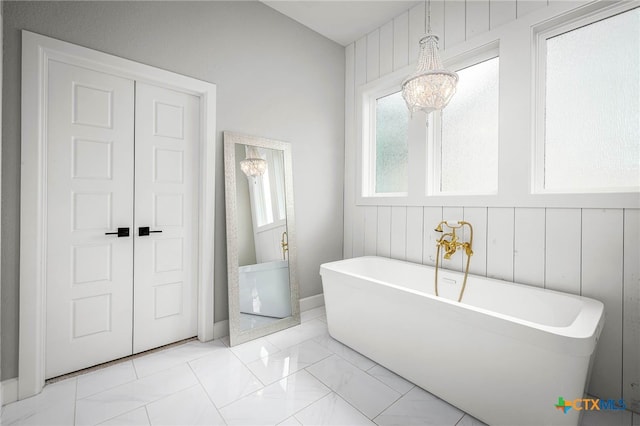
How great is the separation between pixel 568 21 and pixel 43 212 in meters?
3.57

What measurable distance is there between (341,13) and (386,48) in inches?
21.9

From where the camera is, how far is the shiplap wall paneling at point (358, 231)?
317 centimetres

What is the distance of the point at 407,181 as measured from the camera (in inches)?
108

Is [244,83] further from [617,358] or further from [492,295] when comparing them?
[617,358]

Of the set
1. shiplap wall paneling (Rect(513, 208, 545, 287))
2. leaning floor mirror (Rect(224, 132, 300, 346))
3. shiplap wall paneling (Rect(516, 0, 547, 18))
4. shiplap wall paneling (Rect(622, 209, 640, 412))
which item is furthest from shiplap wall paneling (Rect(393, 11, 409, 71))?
shiplap wall paneling (Rect(622, 209, 640, 412))

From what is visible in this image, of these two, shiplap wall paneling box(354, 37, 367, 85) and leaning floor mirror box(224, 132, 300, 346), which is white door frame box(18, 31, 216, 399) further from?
shiplap wall paneling box(354, 37, 367, 85)

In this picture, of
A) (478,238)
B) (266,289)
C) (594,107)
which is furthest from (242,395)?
(594,107)

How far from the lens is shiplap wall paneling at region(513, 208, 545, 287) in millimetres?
1925

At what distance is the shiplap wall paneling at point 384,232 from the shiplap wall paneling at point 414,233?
0.23 meters

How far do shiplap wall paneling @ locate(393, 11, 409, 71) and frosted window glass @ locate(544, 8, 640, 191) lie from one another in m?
1.12

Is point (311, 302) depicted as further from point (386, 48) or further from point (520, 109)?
point (386, 48)

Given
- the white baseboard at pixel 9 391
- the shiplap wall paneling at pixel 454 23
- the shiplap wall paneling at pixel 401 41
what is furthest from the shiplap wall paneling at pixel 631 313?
the white baseboard at pixel 9 391

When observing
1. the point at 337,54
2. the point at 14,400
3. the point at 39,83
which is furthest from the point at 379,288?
the point at 337,54

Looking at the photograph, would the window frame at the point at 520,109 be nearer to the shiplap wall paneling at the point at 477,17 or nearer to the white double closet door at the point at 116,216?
the shiplap wall paneling at the point at 477,17
